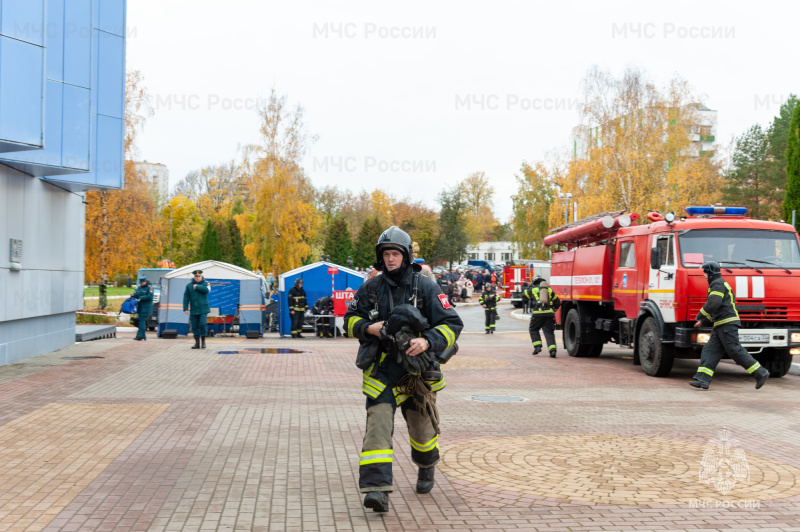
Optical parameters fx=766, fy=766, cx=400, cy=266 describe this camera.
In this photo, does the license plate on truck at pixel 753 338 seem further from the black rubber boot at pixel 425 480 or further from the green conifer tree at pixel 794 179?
the green conifer tree at pixel 794 179

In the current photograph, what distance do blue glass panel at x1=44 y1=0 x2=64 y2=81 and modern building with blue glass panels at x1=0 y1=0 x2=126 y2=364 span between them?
22 millimetres

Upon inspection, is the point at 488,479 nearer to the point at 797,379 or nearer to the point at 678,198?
the point at 797,379

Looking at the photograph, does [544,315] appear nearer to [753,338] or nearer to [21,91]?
[753,338]

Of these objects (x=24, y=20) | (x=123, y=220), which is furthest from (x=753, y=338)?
(x=123, y=220)

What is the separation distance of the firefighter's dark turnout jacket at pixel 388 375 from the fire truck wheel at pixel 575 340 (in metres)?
12.0

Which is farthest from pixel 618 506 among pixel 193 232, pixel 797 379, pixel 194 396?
pixel 193 232

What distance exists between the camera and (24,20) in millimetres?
11930

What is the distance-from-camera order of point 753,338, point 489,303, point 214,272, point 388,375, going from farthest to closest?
point 489,303 < point 214,272 < point 753,338 < point 388,375

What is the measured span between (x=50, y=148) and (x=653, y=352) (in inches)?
450

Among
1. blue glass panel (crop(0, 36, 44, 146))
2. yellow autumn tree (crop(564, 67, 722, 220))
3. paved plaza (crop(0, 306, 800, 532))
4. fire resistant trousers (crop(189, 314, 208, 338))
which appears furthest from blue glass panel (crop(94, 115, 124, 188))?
yellow autumn tree (crop(564, 67, 722, 220))

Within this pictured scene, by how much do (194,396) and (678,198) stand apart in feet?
130

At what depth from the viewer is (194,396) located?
10336mm

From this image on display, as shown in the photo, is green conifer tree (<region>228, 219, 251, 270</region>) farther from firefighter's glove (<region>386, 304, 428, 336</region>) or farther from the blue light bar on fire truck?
firefighter's glove (<region>386, 304, 428, 336</region>)

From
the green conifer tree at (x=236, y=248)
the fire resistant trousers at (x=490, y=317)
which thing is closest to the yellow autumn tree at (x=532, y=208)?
the green conifer tree at (x=236, y=248)
